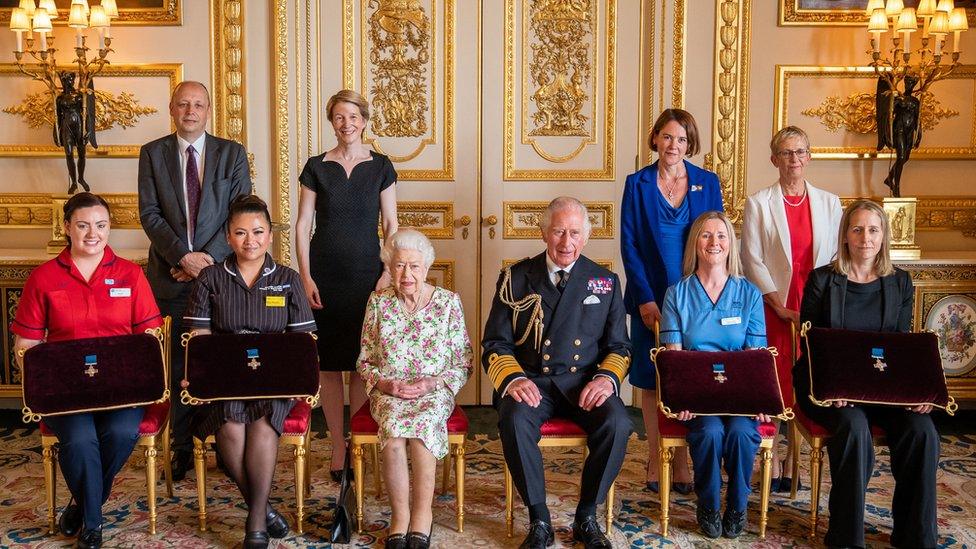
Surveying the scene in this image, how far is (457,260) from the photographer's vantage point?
15.9ft

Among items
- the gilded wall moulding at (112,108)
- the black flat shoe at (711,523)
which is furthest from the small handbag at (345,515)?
the gilded wall moulding at (112,108)

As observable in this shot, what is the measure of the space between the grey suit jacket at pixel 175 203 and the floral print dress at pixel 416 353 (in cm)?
Result: 91

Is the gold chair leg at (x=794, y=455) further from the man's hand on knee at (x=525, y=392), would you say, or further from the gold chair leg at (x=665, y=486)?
the man's hand on knee at (x=525, y=392)

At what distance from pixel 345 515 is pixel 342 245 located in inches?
44.1

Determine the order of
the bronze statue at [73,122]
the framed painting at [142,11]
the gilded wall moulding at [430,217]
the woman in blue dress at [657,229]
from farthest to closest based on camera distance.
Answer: the gilded wall moulding at [430,217], the framed painting at [142,11], the bronze statue at [73,122], the woman in blue dress at [657,229]

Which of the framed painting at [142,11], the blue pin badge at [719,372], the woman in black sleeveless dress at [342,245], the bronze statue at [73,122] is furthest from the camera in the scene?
the framed painting at [142,11]

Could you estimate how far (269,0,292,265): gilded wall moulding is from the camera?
4660 mm

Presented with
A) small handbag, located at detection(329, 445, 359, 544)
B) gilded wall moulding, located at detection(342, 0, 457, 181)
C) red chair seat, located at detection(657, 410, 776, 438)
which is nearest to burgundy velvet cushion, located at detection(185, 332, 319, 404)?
small handbag, located at detection(329, 445, 359, 544)

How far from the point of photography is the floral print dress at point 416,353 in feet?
10.1

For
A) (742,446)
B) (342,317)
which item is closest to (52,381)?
(342,317)

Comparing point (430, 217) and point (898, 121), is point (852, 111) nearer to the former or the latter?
point (898, 121)

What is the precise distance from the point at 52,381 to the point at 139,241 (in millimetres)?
1948

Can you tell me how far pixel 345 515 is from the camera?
3.07m

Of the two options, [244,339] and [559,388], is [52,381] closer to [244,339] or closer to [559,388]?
[244,339]
